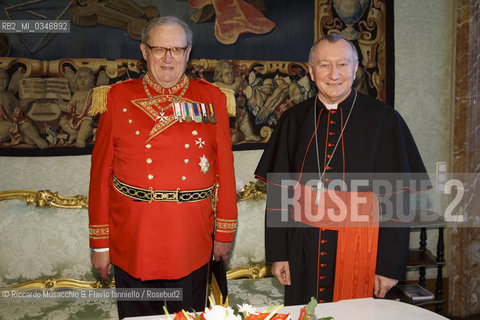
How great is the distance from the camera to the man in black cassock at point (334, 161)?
2.11m

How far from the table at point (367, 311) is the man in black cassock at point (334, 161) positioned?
0.43 metres

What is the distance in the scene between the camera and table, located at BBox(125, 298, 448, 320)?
159 centimetres

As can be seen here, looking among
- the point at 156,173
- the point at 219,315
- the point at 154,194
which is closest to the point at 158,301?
the point at 154,194

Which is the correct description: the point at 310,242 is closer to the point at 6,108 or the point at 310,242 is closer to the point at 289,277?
the point at 289,277

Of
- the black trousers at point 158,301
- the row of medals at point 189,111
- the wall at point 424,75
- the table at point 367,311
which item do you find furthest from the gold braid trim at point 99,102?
the wall at point 424,75

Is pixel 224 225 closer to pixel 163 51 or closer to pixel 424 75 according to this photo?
pixel 163 51

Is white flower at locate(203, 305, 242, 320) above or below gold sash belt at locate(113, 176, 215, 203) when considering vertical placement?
below

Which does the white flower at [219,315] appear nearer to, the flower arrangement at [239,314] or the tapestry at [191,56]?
the flower arrangement at [239,314]

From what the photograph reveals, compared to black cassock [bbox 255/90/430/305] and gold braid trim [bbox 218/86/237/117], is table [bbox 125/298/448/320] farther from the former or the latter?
gold braid trim [bbox 218/86/237/117]

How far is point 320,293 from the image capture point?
2223mm

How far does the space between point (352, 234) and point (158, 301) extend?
3.61 ft

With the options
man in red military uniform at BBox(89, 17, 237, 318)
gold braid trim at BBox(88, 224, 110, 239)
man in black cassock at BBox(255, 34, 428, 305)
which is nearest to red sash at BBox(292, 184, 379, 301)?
man in black cassock at BBox(255, 34, 428, 305)

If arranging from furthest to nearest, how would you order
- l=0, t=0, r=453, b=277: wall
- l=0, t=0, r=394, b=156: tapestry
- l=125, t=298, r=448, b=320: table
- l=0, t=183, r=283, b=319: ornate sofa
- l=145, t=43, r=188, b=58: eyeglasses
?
l=0, t=0, r=453, b=277: wall < l=0, t=0, r=394, b=156: tapestry < l=0, t=183, r=283, b=319: ornate sofa < l=145, t=43, r=188, b=58: eyeglasses < l=125, t=298, r=448, b=320: table

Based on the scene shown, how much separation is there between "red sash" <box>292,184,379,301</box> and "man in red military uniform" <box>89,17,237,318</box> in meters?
0.62
